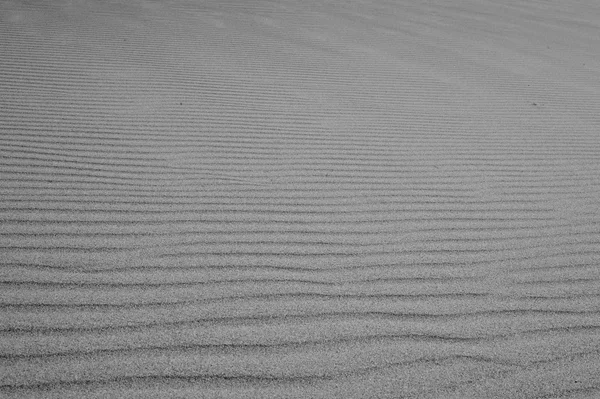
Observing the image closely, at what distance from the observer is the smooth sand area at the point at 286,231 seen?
1.88 meters

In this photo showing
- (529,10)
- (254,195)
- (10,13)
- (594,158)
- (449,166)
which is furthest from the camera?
(529,10)

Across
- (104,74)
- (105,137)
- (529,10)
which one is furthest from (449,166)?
(529,10)

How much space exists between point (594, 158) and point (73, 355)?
467 centimetres

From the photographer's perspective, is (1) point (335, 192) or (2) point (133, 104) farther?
(2) point (133, 104)

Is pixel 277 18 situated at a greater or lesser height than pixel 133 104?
greater

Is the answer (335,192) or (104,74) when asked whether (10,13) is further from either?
(335,192)

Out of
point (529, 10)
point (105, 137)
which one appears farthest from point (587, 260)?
point (529, 10)

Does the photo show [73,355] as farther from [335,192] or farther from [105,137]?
[105,137]

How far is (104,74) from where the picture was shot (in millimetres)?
5570

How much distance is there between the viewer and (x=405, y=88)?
6.27m

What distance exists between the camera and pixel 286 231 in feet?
9.27

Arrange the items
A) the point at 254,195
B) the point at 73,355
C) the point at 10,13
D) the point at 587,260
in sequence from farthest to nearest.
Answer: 1. the point at 10,13
2. the point at 254,195
3. the point at 587,260
4. the point at 73,355

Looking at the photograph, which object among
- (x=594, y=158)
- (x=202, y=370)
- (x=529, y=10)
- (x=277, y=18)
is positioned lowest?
(x=202, y=370)

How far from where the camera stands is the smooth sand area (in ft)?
6.18
